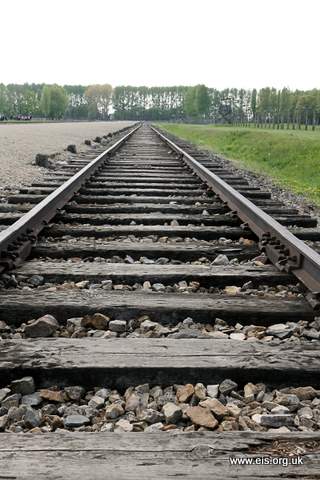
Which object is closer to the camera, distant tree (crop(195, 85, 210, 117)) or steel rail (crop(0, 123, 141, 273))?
steel rail (crop(0, 123, 141, 273))

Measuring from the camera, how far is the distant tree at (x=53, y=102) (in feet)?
413

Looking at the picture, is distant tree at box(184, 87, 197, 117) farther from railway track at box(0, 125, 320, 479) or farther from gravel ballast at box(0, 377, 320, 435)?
gravel ballast at box(0, 377, 320, 435)

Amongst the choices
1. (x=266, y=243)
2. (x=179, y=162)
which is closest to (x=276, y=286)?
(x=266, y=243)

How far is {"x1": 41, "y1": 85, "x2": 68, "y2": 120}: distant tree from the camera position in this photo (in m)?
126

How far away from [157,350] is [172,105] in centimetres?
20423

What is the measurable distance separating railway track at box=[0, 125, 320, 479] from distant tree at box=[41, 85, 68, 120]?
128 metres

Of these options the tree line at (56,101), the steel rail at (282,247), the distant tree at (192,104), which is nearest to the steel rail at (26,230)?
the steel rail at (282,247)

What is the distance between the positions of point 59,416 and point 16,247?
161 centimetres

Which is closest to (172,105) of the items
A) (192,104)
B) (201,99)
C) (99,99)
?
(99,99)

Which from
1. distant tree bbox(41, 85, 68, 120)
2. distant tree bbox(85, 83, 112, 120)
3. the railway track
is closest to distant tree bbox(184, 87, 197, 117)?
distant tree bbox(41, 85, 68, 120)

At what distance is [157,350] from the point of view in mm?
1923

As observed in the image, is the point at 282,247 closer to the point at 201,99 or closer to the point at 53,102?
the point at 201,99

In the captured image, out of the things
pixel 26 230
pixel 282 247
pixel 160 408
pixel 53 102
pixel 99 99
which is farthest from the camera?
pixel 99 99

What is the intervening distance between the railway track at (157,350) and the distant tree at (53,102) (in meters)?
128
